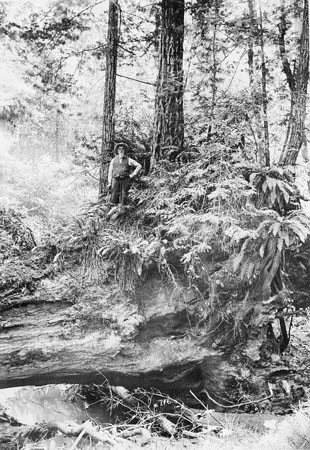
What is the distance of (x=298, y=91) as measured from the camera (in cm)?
834

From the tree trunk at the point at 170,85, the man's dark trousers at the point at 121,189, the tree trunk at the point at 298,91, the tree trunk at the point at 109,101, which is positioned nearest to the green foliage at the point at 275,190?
the tree trunk at the point at 298,91

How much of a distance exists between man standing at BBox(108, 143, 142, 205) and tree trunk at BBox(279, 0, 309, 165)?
3.27 m

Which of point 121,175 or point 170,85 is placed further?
point 170,85

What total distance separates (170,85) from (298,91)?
9.78ft

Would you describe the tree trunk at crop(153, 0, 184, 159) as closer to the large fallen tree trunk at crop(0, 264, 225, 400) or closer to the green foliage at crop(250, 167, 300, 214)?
the green foliage at crop(250, 167, 300, 214)

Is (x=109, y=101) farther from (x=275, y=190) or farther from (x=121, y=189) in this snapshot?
(x=275, y=190)

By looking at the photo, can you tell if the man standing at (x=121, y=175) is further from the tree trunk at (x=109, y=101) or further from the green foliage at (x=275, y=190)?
the green foliage at (x=275, y=190)

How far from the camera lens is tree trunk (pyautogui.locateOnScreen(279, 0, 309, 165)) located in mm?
8180

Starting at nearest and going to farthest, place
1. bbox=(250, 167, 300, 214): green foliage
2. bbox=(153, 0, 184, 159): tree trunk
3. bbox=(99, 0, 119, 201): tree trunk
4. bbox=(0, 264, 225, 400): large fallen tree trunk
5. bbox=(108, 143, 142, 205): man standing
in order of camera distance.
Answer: bbox=(0, 264, 225, 400): large fallen tree trunk
bbox=(250, 167, 300, 214): green foliage
bbox=(108, 143, 142, 205): man standing
bbox=(153, 0, 184, 159): tree trunk
bbox=(99, 0, 119, 201): tree trunk

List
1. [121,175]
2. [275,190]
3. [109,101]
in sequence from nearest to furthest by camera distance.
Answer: [275,190] < [121,175] < [109,101]

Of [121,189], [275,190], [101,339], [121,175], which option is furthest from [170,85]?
[101,339]

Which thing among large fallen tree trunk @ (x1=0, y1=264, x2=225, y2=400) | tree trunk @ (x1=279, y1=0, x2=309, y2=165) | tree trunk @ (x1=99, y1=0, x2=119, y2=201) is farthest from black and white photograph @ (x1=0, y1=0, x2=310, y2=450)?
tree trunk @ (x1=99, y1=0, x2=119, y2=201)

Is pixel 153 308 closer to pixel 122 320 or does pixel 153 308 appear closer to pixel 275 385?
pixel 122 320

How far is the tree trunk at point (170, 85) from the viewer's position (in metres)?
7.62
